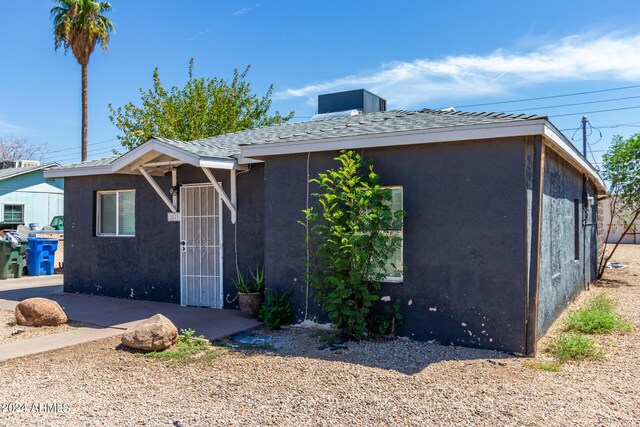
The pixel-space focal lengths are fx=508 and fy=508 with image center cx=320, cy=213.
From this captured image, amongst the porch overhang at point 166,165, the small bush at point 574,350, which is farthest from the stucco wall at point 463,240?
the porch overhang at point 166,165

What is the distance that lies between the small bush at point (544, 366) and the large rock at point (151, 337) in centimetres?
427

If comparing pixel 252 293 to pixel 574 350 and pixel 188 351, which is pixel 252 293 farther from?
pixel 574 350

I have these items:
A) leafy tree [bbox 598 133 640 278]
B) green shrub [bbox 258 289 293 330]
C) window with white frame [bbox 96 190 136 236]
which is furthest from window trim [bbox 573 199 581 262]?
window with white frame [bbox 96 190 136 236]

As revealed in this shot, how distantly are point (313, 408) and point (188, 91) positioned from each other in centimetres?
1854

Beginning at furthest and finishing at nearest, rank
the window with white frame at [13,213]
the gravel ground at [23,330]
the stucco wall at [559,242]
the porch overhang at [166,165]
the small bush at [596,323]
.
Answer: the window with white frame at [13,213]
the porch overhang at [166,165]
the small bush at [596,323]
the gravel ground at [23,330]
the stucco wall at [559,242]

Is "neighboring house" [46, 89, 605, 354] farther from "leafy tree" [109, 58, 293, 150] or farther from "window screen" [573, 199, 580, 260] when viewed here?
"leafy tree" [109, 58, 293, 150]

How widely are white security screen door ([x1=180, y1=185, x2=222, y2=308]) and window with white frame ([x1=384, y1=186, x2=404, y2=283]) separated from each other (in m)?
3.49

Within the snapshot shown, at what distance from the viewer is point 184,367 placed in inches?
226

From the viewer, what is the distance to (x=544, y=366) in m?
Result: 5.54

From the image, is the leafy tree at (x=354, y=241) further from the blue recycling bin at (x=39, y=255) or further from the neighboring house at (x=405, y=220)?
the blue recycling bin at (x=39, y=255)

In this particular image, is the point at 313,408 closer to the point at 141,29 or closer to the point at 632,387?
the point at 632,387

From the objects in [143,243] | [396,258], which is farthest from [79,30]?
[396,258]

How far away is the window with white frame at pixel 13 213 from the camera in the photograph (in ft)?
85.9

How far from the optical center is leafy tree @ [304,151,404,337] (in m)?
6.48
